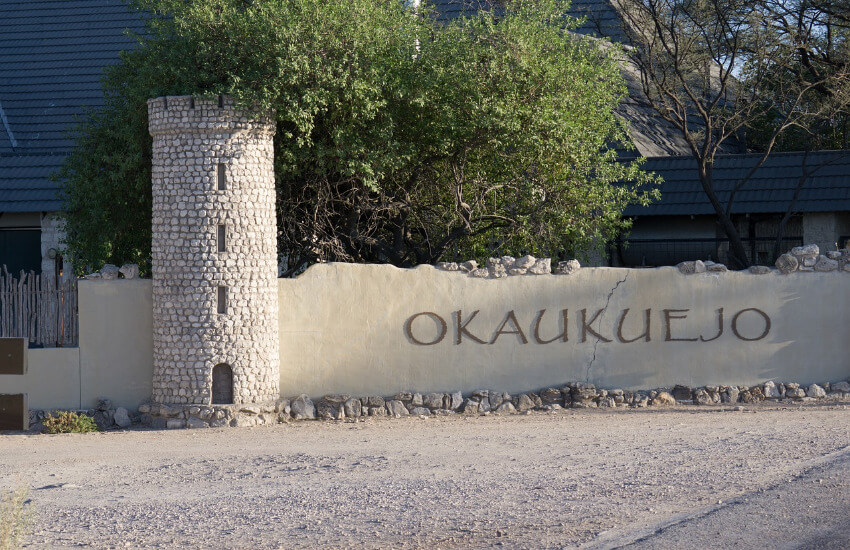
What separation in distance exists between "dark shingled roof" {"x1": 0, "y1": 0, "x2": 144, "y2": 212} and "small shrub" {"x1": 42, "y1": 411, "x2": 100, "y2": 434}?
7500mm

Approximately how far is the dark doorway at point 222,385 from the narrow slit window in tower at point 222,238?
5.29 ft

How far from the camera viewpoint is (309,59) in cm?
1388

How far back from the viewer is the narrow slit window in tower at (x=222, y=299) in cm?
1360

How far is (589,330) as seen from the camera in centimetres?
1454

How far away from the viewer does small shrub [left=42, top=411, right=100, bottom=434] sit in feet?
44.9

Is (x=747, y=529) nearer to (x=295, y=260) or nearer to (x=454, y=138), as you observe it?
(x=454, y=138)

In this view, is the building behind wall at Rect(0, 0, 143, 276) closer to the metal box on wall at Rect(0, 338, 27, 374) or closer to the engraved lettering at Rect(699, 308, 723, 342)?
the metal box on wall at Rect(0, 338, 27, 374)

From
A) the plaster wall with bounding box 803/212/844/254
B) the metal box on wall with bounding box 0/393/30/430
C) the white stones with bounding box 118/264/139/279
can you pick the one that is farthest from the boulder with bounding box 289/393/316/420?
the plaster wall with bounding box 803/212/844/254

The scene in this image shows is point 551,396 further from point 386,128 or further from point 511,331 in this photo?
point 386,128

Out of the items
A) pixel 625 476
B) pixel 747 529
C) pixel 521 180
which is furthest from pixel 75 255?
pixel 747 529

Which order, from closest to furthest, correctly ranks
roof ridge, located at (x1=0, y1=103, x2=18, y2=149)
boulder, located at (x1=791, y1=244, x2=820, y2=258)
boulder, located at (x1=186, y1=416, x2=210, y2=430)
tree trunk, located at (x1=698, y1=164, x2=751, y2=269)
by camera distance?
1. boulder, located at (x1=186, y1=416, x2=210, y2=430)
2. boulder, located at (x1=791, y1=244, x2=820, y2=258)
3. tree trunk, located at (x1=698, y1=164, x2=751, y2=269)
4. roof ridge, located at (x1=0, y1=103, x2=18, y2=149)

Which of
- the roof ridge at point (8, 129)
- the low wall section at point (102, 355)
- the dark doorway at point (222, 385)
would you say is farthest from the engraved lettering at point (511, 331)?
the roof ridge at point (8, 129)

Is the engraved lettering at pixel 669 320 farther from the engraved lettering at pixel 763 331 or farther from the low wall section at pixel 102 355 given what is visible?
the low wall section at pixel 102 355

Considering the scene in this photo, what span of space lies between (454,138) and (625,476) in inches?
270
